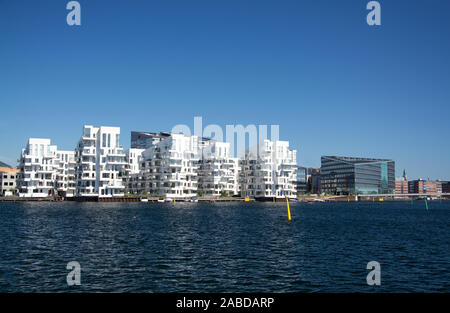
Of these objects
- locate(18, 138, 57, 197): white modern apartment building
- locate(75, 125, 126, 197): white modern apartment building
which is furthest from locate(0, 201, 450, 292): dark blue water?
locate(18, 138, 57, 197): white modern apartment building

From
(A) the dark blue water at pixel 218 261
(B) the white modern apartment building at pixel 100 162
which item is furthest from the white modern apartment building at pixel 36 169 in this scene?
(A) the dark blue water at pixel 218 261

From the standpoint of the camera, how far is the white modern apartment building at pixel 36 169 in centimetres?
19000

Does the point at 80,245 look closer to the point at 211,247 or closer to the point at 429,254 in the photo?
the point at 211,247

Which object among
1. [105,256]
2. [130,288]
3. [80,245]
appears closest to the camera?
[130,288]

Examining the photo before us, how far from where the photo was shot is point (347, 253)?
3997 cm

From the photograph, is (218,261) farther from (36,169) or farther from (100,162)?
(36,169)

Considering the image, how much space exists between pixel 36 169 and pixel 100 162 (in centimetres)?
3893

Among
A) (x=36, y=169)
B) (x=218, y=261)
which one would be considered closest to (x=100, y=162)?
(x=36, y=169)

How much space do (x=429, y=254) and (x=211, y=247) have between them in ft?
72.3

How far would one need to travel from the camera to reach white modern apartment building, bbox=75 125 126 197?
176m

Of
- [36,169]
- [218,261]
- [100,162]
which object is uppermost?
[100,162]

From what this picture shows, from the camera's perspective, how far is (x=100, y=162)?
17638cm

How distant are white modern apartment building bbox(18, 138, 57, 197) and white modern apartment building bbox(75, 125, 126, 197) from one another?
81.2ft
